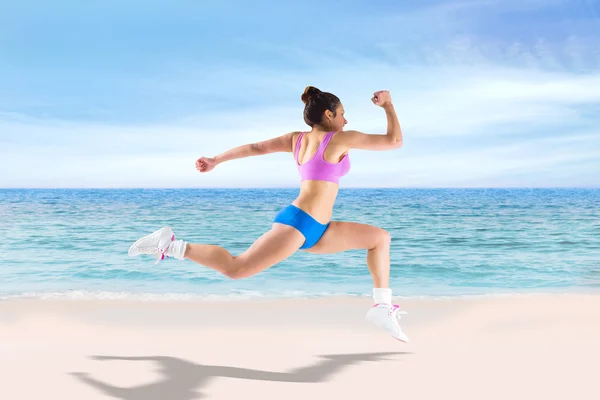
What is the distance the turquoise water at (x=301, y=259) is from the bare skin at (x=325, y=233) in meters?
3.23

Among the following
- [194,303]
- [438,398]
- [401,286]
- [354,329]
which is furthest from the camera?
[401,286]

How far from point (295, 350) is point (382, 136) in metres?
1.46

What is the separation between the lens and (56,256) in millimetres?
11062

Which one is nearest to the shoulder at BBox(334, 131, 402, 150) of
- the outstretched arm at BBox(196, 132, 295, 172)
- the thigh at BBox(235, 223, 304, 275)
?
the outstretched arm at BBox(196, 132, 295, 172)

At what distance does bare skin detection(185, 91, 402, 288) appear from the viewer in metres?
3.11

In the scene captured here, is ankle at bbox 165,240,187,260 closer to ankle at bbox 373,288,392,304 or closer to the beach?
the beach

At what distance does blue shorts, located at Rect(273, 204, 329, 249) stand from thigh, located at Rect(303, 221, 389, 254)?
7 cm

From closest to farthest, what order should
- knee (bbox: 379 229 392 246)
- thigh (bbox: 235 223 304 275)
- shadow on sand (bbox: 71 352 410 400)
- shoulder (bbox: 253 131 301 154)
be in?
shadow on sand (bbox: 71 352 410 400)
thigh (bbox: 235 223 304 275)
knee (bbox: 379 229 392 246)
shoulder (bbox: 253 131 301 154)

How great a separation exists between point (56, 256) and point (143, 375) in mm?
8544

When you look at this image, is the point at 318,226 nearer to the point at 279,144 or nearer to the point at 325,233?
the point at 325,233

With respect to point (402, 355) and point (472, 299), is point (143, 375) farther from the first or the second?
point (472, 299)

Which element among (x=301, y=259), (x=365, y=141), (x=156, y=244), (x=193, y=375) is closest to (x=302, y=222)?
(x=365, y=141)

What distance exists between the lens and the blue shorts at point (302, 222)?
10.4 ft

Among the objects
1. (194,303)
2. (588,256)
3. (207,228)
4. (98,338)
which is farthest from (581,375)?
(207,228)
